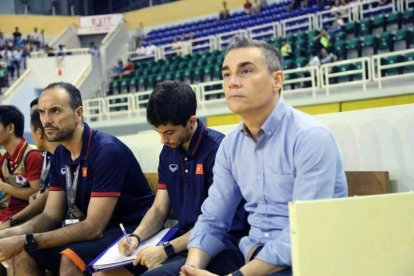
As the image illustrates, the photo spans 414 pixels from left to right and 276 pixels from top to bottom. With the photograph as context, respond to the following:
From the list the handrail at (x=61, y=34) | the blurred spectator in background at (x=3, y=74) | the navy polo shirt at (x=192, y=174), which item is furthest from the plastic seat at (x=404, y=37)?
the handrail at (x=61, y=34)

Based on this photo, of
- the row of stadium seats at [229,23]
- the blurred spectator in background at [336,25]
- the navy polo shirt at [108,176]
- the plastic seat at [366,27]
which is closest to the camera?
the navy polo shirt at [108,176]

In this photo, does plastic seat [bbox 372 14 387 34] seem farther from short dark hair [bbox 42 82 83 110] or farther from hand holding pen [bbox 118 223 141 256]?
hand holding pen [bbox 118 223 141 256]

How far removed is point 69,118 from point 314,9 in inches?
470

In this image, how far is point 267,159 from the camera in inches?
77.0

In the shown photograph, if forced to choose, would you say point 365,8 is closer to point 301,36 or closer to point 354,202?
point 301,36

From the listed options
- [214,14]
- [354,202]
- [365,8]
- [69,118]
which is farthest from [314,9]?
[354,202]

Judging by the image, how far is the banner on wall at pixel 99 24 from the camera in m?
20.5

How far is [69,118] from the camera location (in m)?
2.91

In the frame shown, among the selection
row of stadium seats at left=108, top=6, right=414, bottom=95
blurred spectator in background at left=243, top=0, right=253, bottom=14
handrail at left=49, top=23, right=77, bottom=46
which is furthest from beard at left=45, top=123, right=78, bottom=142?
handrail at left=49, top=23, right=77, bottom=46

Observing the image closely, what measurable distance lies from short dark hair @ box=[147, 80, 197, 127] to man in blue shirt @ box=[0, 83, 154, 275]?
19.5 inches

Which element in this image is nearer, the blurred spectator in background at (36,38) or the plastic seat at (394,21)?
the plastic seat at (394,21)

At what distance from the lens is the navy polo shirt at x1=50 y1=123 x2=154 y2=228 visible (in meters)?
2.78

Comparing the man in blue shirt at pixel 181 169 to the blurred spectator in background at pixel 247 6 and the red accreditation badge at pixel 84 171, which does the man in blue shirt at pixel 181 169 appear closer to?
the red accreditation badge at pixel 84 171

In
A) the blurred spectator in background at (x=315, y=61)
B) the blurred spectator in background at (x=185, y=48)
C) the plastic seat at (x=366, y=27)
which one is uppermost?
the blurred spectator in background at (x=185, y=48)
